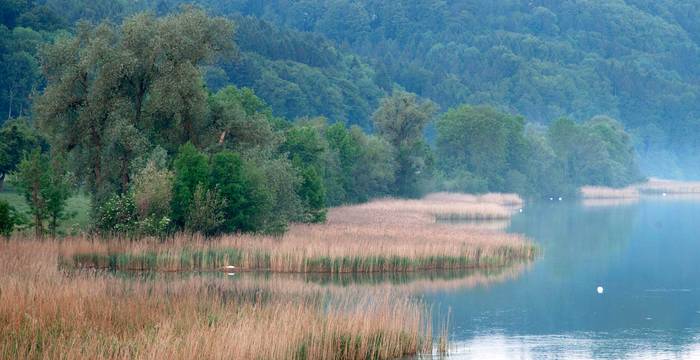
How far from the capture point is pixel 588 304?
35.8m

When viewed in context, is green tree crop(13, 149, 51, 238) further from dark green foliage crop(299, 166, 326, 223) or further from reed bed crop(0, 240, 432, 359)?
dark green foliage crop(299, 166, 326, 223)

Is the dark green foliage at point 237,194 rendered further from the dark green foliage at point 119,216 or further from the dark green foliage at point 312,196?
the dark green foliage at point 312,196

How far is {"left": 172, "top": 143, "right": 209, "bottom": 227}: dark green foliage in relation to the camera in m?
43.3

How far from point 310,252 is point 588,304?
1004 cm

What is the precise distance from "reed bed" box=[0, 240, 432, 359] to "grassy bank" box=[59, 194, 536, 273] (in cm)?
1149

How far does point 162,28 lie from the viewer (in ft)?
157

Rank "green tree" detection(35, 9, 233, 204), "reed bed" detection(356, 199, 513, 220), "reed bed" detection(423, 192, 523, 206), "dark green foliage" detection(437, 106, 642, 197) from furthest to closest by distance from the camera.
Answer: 1. "dark green foliage" detection(437, 106, 642, 197)
2. "reed bed" detection(423, 192, 523, 206)
3. "reed bed" detection(356, 199, 513, 220)
4. "green tree" detection(35, 9, 233, 204)

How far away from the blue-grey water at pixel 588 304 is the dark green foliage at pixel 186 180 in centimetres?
1253

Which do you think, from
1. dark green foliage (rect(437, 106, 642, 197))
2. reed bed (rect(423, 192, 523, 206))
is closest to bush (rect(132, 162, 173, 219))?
reed bed (rect(423, 192, 523, 206))

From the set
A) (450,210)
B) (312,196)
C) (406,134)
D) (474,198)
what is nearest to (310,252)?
(312,196)

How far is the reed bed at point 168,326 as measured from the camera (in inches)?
714

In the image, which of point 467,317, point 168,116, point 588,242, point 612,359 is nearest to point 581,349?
point 612,359

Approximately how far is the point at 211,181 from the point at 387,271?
8980mm

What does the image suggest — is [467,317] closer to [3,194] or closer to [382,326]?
[382,326]
